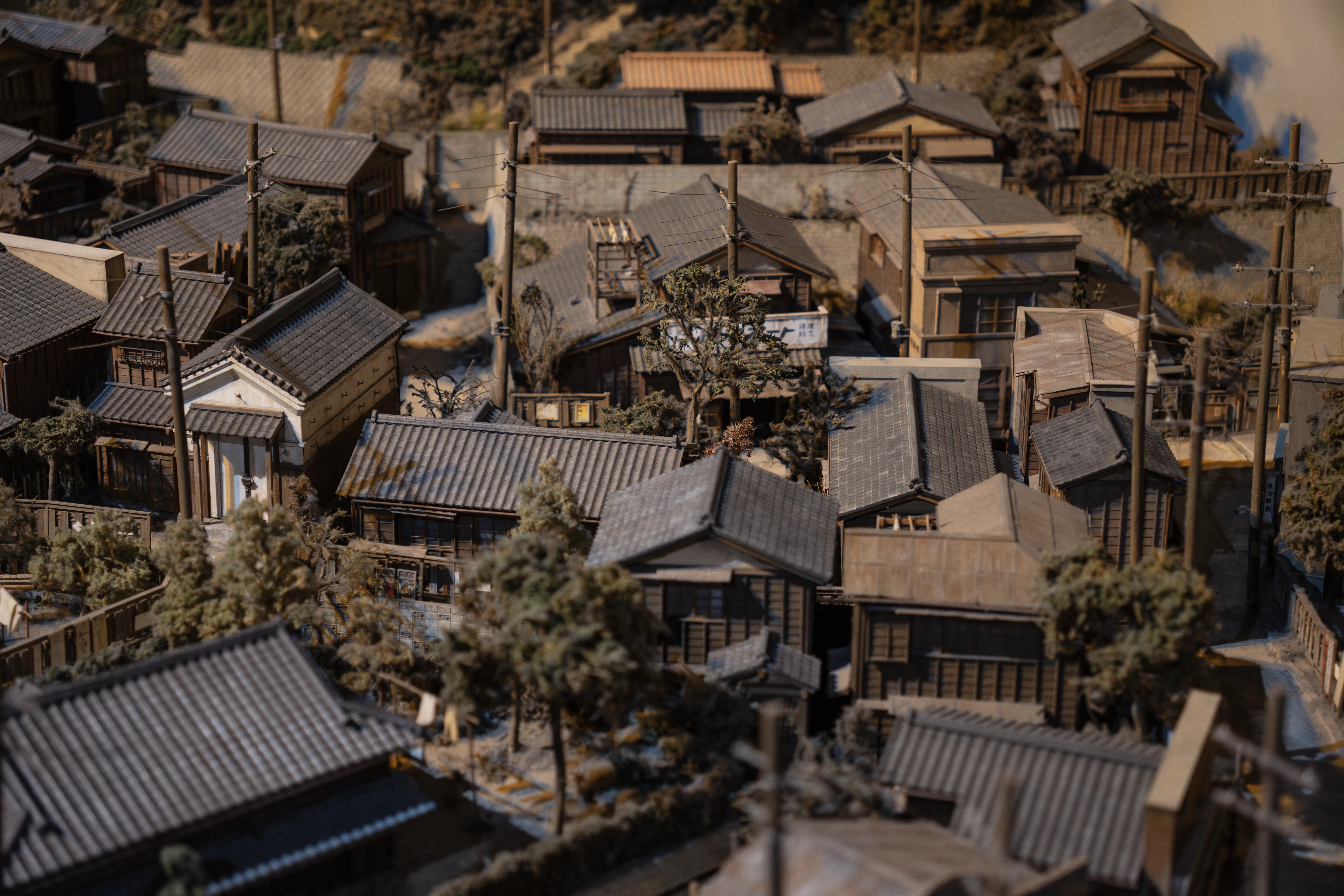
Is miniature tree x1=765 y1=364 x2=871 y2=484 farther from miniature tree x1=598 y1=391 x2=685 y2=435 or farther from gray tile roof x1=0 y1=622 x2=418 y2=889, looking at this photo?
gray tile roof x1=0 y1=622 x2=418 y2=889

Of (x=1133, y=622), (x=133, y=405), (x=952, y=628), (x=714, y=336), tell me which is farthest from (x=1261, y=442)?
(x=133, y=405)

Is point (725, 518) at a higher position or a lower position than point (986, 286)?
lower

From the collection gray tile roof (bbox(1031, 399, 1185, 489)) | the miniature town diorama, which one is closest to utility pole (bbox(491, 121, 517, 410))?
the miniature town diorama

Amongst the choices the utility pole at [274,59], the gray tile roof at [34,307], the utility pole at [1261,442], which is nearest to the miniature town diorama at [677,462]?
the gray tile roof at [34,307]

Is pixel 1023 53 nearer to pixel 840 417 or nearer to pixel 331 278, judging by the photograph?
pixel 840 417

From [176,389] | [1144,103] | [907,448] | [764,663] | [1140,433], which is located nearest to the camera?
[764,663]

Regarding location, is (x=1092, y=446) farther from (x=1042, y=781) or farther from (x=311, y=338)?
(x=311, y=338)

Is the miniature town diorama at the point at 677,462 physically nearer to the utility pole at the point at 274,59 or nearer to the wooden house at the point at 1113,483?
the wooden house at the point at 1113,483
